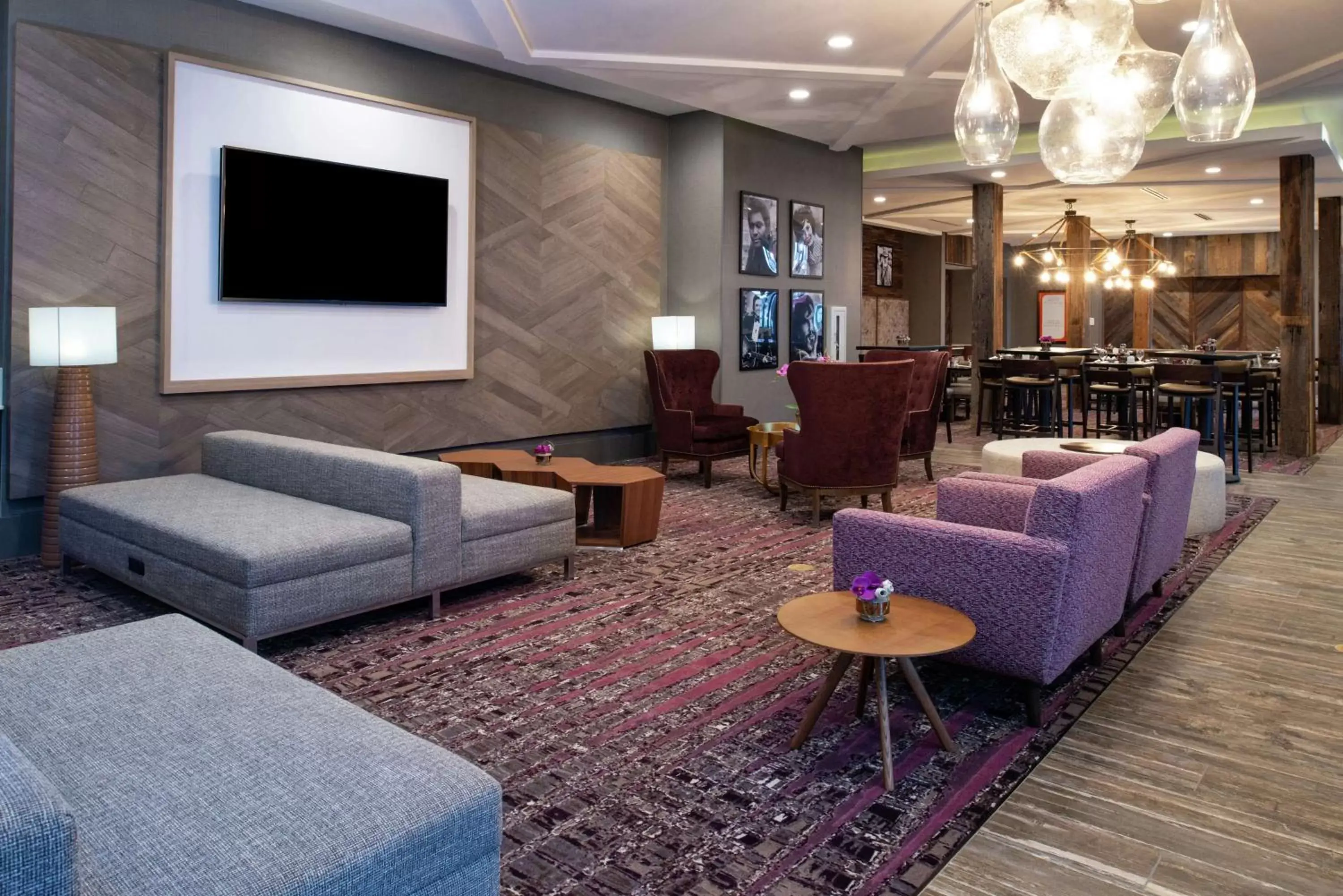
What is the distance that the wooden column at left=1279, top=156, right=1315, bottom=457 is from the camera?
359 inches

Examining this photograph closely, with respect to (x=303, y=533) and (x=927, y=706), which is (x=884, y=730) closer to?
(x=927, y=706)

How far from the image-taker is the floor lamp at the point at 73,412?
480cm

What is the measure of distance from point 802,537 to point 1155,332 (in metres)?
15.1

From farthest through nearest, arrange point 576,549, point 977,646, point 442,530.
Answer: point 576,549 < point 442,530 < point 977,646

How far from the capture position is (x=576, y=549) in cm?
534

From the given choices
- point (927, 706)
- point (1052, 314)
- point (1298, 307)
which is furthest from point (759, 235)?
point (1052, 314)

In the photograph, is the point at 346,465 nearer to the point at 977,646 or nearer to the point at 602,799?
the point at 602,799

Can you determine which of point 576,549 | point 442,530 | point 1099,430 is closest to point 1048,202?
point 1099,430

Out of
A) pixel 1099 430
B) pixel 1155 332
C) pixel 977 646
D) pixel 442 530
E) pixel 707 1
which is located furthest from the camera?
pixel 1155 332

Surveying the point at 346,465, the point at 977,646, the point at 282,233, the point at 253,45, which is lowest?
the point at 977,646

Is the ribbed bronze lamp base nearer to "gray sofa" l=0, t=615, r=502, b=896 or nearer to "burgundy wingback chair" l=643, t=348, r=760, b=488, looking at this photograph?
"gray sofa" l=0, t=615, r=502, b=896

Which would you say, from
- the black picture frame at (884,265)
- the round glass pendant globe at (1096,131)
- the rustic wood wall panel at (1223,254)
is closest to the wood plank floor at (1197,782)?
the round glass pendant globe at (1096,131)

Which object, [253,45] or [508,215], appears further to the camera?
[508,215]

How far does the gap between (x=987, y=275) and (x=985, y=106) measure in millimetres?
8861
